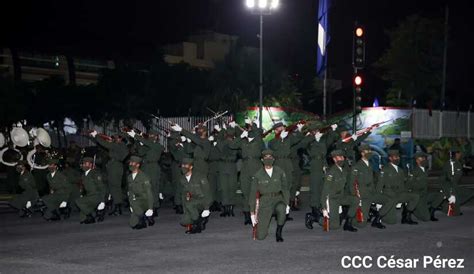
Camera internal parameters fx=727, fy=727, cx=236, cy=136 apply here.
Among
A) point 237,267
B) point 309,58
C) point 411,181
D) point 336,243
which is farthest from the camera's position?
point 309,58

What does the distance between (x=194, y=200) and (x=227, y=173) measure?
3.32 metres

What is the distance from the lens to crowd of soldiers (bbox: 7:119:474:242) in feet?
43.7

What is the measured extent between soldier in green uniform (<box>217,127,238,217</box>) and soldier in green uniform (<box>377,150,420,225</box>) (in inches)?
143

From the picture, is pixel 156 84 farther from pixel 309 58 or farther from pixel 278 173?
pixel 278 173

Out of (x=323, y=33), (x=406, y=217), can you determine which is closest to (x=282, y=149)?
(x=406, y=217)

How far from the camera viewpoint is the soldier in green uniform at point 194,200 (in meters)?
13.3

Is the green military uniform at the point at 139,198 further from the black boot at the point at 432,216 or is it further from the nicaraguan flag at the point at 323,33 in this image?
the nicaraguan flag at the point at 323,33

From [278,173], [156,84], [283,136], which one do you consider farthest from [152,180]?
[156,84]

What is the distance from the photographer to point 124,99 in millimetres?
37781

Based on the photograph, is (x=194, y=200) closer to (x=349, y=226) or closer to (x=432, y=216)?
(x=349, y=226)

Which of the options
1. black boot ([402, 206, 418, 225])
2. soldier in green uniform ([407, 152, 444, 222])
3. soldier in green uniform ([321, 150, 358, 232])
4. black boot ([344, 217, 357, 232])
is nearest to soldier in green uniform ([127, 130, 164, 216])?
soldier in green uniform ([321, 150, 358, 232])

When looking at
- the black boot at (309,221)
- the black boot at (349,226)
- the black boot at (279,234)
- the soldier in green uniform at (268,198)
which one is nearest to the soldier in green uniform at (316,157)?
the black boot at (309,221)

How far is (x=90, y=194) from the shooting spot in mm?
15375

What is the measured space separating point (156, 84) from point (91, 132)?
24494 mm
